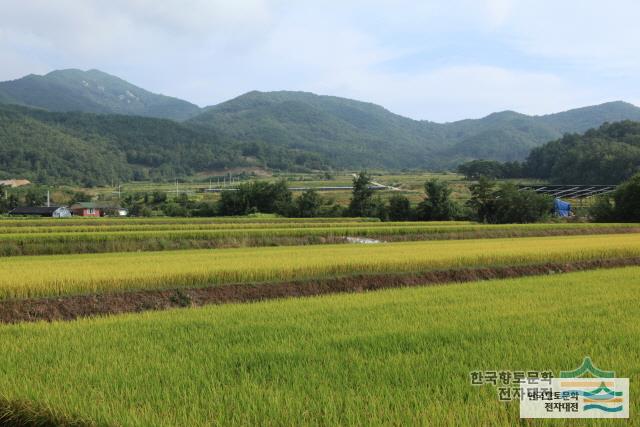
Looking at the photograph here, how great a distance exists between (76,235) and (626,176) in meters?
89.9

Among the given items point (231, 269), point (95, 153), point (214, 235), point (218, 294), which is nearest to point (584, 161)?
point (214, 235)

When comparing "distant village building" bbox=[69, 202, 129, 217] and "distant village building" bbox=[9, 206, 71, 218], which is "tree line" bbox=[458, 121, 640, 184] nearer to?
"distant village building" bbox=[69, 202, 129, 217]

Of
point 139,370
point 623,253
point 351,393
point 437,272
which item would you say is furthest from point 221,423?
point 623,253

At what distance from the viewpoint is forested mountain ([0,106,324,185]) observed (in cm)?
14088

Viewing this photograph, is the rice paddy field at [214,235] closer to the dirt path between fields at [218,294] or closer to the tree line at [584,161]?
the dirt path between fields at [218,294]

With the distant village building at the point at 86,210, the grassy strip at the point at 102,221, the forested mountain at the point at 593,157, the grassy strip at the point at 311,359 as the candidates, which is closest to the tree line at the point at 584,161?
the forested mountain at the point at 593,157

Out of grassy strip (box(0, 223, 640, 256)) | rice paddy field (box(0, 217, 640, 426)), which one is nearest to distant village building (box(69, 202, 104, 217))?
grassy strip (box(0, 223, 640, 256))

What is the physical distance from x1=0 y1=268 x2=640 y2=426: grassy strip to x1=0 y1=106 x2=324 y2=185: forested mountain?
141073mm

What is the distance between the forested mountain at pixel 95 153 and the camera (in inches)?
5546

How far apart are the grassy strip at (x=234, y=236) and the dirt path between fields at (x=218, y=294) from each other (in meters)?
14.2

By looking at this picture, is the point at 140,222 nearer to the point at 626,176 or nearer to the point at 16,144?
the point at 626,176

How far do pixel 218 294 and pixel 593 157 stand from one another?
324ft

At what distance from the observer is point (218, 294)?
14.0 metres

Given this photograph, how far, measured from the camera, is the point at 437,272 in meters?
17.5
